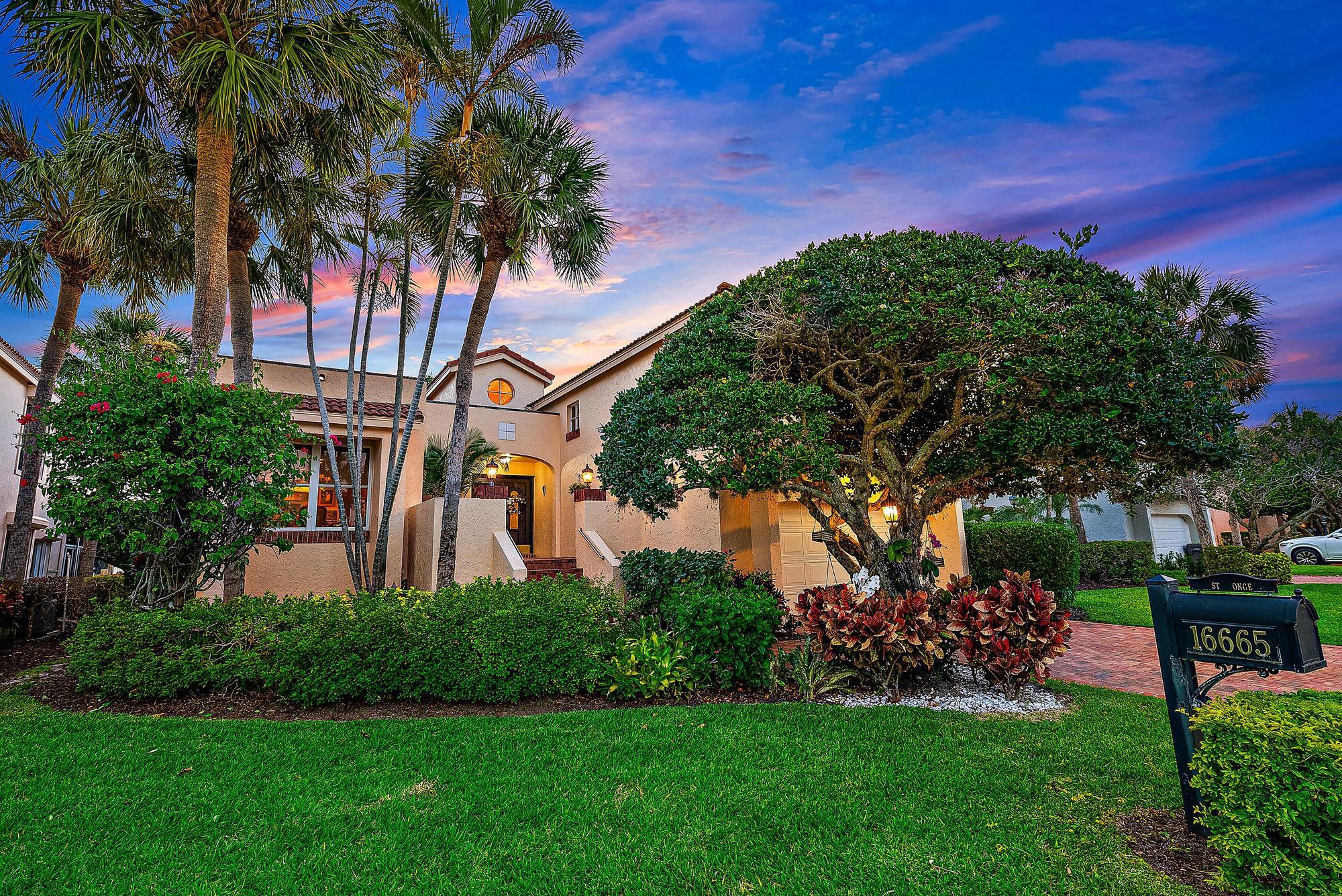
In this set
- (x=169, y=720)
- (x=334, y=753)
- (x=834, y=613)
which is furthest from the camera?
(x=834, y=613)

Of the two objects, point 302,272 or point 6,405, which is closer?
point 302,272

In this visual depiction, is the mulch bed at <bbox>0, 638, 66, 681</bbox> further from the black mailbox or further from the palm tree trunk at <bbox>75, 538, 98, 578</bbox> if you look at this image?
the black mailbox

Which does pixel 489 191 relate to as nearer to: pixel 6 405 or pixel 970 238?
pixel 970 238

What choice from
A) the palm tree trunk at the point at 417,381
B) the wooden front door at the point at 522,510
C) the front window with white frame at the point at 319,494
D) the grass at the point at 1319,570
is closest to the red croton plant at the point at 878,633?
the palm tree trunk at the point at 417,381

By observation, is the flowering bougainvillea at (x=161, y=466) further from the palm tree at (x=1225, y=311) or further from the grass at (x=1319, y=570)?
the grass at (x=1319, y=570)

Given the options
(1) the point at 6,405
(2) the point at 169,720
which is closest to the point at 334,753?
(2) the point at 169,720

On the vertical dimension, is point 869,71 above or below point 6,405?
above

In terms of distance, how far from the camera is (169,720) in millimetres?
4941

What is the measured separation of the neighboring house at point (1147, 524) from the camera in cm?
2267

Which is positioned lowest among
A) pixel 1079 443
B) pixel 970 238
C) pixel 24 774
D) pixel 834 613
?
pixel 24 774

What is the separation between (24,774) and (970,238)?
30.4 ft

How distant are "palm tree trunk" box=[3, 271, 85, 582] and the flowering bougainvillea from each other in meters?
3.55

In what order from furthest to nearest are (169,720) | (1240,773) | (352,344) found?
(352,344), (169,720), (1240,773)

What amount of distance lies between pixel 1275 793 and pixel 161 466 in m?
8.89
